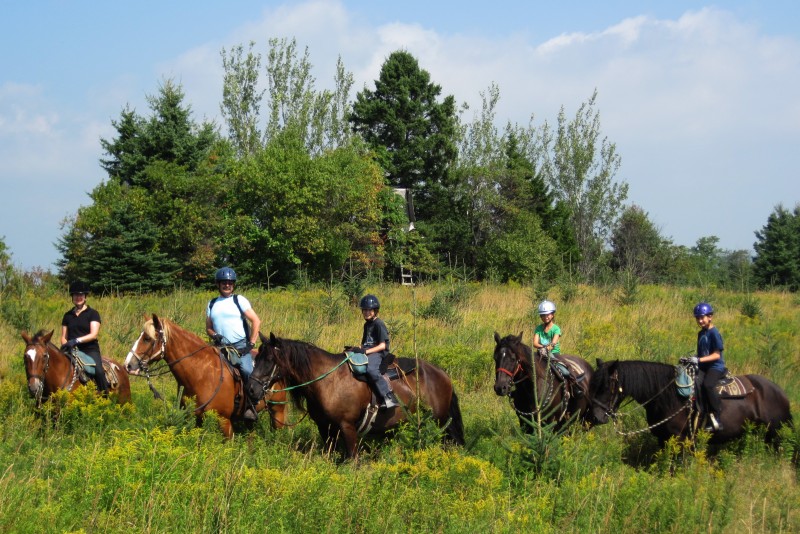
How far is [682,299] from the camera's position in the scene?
2372cm

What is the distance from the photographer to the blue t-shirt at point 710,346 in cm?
970

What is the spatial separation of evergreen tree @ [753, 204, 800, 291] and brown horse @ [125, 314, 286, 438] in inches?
1650

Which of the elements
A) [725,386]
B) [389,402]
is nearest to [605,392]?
[725,386]

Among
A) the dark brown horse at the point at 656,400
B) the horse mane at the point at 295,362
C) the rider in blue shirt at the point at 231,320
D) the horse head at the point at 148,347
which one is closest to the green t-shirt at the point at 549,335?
the dark brown horse at the point at 656,400

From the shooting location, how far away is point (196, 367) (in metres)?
9.45

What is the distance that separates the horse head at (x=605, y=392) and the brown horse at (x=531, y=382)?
144 mm

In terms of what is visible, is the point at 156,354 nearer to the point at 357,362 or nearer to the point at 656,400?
the point at 357,362

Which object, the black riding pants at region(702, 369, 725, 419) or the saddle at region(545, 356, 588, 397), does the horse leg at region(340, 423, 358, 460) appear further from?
the black riding pants at region(702, 369, 725, 419)

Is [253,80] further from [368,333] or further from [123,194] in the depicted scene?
[368,333]

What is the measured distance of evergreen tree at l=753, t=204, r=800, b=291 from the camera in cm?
4697

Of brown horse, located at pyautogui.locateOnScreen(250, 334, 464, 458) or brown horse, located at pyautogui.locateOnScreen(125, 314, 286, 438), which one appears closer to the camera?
brown horse, located at pyautogui.locateOnScreen(250, 334, 464, 458)

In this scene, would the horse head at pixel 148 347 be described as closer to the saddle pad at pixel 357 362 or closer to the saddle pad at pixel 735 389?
the saddle pad at pixel 357 362

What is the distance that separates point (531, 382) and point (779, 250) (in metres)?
44.3

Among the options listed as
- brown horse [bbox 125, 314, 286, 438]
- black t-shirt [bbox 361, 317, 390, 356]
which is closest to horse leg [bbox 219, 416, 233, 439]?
brown horse [bbox 125, 314, 286, 438]
